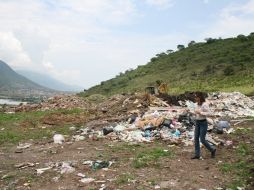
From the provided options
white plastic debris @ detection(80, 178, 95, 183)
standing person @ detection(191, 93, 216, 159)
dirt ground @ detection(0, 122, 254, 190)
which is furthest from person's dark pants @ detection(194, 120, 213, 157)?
white plastic debris @ detection(80, 178, 95, 183)

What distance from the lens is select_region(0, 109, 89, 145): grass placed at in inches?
609

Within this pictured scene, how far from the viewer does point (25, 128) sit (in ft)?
58.5

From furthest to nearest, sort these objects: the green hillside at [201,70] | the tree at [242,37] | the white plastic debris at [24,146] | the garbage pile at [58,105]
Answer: the tree at [242,37] → the green hillside at [201,70] → the garbage pile at [58,105] → the white plastic debris at [24,146]

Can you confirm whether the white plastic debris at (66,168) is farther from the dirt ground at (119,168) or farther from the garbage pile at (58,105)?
the garbage pile at (58,105)

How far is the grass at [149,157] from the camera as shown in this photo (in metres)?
10.3

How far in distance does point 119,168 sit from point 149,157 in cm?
114

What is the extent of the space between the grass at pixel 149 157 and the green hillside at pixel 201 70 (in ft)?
62.6

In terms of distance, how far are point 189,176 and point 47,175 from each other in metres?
3.09

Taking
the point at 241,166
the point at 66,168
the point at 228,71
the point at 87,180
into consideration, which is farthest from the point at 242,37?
the point at 87,180

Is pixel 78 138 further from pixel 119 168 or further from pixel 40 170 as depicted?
pixel 119 168

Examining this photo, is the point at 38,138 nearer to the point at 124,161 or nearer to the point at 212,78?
the point at 124,161

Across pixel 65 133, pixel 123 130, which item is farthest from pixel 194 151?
pixel 65 133

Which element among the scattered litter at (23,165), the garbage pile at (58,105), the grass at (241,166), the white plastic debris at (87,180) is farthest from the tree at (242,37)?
the white plastic debris at (87,180)

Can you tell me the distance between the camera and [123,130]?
48.1 ft
